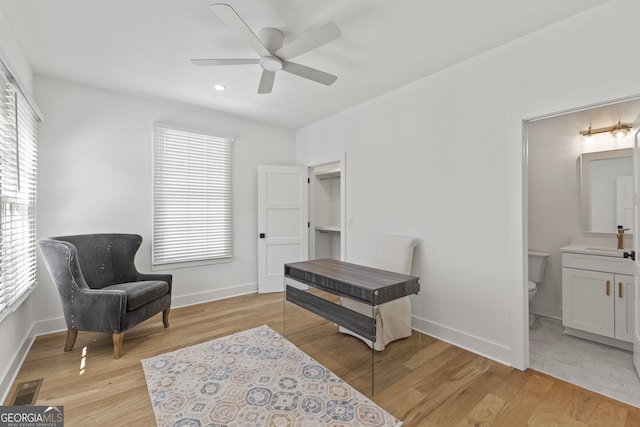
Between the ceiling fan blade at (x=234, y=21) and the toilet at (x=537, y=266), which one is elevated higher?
the ceiling fan blade at (x=234, y=21)

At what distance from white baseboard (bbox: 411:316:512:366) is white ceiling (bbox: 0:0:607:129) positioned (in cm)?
247

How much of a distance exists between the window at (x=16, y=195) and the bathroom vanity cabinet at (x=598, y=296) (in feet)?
15.6

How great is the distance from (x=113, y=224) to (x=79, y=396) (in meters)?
1.96

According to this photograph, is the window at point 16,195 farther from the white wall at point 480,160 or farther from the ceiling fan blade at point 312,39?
the white wall at point 480,160

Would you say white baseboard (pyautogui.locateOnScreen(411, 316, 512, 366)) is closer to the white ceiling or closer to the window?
the white ceiling

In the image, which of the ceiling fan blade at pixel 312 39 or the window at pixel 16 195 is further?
the window at pixel 16 195

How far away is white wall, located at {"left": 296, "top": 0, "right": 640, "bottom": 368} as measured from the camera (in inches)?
→ 80.8

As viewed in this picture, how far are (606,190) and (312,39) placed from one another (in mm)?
3420

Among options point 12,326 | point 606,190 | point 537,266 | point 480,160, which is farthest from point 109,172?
point 606,190

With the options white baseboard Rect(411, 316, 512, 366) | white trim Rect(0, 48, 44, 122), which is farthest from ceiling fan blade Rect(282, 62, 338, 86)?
white baseboard Rect(411, 316, 512, 366)

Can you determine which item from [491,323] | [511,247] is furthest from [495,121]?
[491,323]

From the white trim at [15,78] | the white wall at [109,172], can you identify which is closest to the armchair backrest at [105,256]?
the white wall at [109,172]

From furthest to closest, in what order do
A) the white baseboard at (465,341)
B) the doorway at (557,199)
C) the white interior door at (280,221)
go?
1. the white interior door at (280,221)
2. the doorway at (557,199)
3. the white baseboard at (465,341)

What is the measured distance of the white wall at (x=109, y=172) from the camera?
10.1 ft
